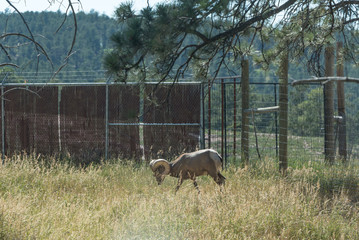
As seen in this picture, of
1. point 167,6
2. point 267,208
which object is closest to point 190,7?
point 167,6


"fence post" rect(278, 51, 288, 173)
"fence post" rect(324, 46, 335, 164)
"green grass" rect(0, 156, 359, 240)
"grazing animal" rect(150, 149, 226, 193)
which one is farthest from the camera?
"fence post" rect(324, 46, 335, 164)

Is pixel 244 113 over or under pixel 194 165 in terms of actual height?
over

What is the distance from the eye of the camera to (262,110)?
9711 mm

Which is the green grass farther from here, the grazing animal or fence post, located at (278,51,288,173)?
fence post, located at (278,51,288,173)

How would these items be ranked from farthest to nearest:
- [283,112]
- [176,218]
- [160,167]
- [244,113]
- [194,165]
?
[244,113], [283,112], [160,167], [194,165], [176,218]

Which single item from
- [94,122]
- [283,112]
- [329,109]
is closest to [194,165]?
[283,112]

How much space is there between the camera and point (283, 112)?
9.69m

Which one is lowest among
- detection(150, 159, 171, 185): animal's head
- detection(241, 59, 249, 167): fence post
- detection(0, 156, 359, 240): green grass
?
detection(0, 156, 359, 240): green grass

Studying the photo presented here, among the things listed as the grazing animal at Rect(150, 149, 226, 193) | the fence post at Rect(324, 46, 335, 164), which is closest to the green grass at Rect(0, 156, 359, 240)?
the grazing animal at Rect(150, 149, 226, 193)

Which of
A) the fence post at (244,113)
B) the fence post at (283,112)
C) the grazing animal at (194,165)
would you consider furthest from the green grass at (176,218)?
the fence post at (244,113)

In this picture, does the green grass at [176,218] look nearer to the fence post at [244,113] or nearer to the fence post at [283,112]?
the fence post at [283,112]

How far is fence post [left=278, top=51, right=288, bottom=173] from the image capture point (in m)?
9.62

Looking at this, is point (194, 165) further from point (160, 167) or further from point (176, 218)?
point (176, 218)

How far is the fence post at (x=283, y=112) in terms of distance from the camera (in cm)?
962
